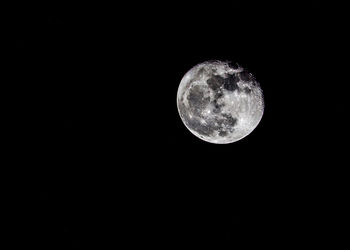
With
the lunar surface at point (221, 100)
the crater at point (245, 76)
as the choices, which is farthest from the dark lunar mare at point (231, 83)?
the crater at point (245, 76)

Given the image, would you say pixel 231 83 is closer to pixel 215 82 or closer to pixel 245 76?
pixel 215 82

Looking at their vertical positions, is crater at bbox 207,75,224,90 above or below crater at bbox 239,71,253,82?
below

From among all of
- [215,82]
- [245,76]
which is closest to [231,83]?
[215,82]

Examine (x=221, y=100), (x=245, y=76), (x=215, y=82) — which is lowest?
(x=221, y=100)

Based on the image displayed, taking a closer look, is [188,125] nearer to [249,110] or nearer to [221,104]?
[221,104]

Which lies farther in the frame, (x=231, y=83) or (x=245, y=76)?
(x=245, y=76)

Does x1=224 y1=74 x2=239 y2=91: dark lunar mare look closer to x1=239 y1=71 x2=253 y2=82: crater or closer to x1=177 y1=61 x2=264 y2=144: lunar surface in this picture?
x1=177 y1=61 x2=264 y2=144: lunar surface

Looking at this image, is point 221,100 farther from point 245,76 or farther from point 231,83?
point 245,76

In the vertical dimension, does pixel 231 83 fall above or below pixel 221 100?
above

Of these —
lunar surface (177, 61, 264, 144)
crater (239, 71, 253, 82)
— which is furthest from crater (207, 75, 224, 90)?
crater (239, 71, 253, 82)
